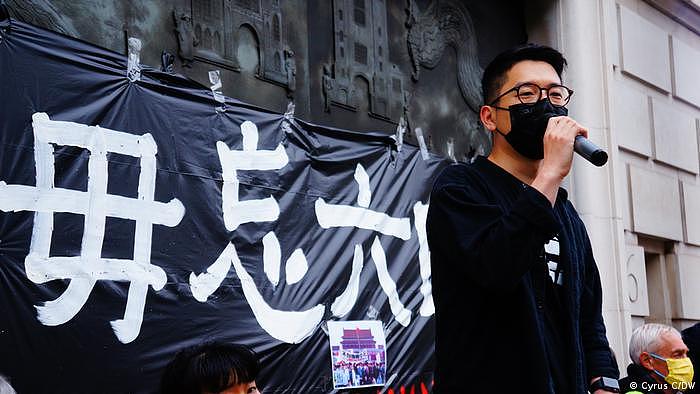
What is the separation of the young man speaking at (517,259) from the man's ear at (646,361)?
9.96ft

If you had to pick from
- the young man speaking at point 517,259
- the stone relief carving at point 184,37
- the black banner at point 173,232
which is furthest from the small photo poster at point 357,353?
the young man speaking at point 517,259

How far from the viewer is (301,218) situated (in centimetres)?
530

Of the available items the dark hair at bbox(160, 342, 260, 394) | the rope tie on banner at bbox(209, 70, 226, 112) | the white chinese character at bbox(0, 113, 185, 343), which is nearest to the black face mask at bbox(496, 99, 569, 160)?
the dark hair at bbox(160, 342, 260, 394)

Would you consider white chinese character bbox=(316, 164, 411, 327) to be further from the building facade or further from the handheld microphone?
the handheld microphone

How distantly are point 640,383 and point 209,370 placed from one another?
3.20 m

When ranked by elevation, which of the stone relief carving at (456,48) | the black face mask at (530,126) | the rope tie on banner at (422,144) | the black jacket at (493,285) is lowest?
the black jacket at (493,285)

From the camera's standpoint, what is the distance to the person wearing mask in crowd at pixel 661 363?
17.6ft

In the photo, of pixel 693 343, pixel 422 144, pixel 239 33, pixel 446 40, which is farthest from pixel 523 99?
pixel 446 40

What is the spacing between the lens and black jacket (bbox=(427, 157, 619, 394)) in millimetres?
2260

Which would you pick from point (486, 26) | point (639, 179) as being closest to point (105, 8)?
point (486, 26)

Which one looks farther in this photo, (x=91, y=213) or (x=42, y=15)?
(x=42, y=15)

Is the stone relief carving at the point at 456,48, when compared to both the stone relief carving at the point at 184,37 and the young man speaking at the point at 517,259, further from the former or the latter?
the young man speaking at the point at 517,259

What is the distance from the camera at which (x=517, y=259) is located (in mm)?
2236

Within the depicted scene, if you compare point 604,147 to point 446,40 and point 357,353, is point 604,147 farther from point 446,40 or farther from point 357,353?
point 357,353
